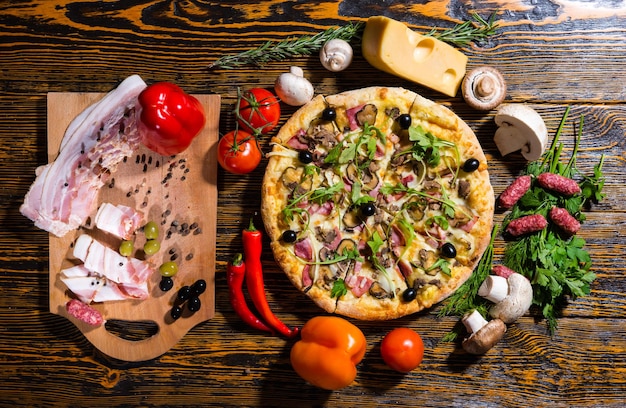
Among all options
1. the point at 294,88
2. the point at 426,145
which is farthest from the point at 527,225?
the point at 294,88

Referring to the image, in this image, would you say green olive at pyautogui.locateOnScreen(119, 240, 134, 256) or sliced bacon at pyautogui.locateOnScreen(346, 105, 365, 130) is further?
green olive at pyautogui.locateOnScreen(119, 240, 134, 256)

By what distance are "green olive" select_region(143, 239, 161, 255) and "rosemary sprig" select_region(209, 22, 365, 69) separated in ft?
4.08

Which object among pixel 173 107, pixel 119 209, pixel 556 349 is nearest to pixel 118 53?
pixel 173 107

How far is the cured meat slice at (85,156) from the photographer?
3654 millimetres

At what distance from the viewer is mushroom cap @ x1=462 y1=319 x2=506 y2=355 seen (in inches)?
137

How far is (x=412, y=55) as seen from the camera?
3.54 metres

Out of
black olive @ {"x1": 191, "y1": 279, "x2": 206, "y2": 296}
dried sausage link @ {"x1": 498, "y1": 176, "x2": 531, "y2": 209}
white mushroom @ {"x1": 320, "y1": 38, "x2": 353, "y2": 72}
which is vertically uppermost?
white mushroom @ {"x1": 320, "y1": 38, "x2": 353, "y2": 72}

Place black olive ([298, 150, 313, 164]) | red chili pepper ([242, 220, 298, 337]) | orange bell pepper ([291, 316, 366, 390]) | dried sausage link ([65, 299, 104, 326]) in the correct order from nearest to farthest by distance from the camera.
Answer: orange bell pepper ([291, 316, 366, 390]) → black olive ([298, 150, 313, 164]) → red chili pepper ([242, 220, 298, 337]) → dried sausage link ([65, 299, 104, 326])

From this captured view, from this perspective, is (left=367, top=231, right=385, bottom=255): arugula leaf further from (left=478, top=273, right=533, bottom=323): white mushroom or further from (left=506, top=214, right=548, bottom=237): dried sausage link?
(left=506, top=214, right=548, bottom=237): dried sausage link

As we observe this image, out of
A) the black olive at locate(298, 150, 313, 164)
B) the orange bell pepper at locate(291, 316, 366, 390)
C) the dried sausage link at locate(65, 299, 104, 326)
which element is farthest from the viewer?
the dried sausage link at locate(65, 299, 104, 326)

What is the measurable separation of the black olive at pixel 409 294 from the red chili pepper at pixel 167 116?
1.69 m

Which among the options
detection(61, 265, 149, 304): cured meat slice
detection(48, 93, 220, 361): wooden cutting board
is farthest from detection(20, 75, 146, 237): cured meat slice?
detection(61, 265, 149, 304): cured meat slice

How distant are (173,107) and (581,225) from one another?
2.77 m

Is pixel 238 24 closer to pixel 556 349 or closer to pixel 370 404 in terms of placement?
pixel 370 404
